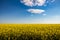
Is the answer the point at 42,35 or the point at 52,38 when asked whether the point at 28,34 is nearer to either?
the point at 42,35

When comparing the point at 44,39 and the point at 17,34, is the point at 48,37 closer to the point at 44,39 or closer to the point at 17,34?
the point at 44,39

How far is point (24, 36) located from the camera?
853 centimetres

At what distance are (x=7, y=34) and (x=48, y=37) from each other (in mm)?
2381

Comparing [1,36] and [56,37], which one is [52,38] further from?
[1,36]

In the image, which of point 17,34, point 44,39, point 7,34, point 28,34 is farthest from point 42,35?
point 7,34

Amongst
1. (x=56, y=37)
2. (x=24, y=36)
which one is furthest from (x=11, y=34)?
(x=56, y=37)

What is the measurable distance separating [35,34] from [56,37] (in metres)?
1.23

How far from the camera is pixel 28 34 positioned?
28.3 feet

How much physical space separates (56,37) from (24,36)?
1855 mm

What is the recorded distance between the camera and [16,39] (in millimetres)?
8430

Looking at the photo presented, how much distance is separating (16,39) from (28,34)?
0.75m

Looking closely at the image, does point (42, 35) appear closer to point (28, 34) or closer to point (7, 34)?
point (28, 34)

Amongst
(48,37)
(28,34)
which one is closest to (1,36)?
(28,34)

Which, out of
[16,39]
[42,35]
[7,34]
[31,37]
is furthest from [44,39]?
[7,34]
